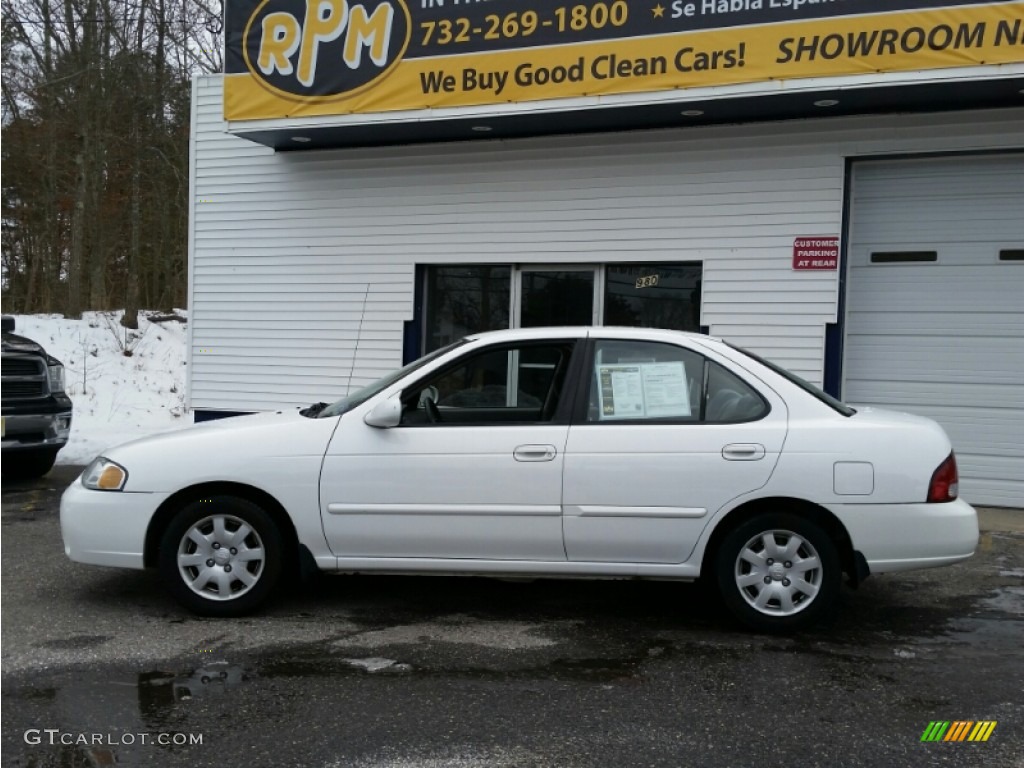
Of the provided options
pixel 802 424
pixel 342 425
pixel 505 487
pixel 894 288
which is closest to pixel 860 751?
pixel 802 424

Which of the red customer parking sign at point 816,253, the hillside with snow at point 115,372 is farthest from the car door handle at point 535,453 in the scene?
the hillside with snow at point 115,372

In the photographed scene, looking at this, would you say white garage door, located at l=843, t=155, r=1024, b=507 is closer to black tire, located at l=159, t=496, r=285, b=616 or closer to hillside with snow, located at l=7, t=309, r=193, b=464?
black tire, located at l=159, t=496, r=285, b=616

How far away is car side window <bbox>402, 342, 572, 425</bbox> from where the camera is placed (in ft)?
16.6

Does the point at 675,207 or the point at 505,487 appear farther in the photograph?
the point at 675,207

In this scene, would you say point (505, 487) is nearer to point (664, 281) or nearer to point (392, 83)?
point (664, 281)

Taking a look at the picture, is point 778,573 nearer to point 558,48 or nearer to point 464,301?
point 558,48

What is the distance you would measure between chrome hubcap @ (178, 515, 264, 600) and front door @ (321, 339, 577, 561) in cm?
45

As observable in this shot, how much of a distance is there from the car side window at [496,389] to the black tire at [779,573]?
4.01ft

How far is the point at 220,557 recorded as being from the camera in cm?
499

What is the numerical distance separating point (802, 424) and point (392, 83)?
19.9 ft

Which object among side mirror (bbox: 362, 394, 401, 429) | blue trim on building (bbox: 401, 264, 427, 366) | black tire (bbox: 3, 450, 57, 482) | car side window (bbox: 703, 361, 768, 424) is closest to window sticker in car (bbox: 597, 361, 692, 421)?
car side window (bbox: 703, 361, 768, 424)

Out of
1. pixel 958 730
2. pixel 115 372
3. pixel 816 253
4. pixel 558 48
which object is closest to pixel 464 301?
pixel 558 48

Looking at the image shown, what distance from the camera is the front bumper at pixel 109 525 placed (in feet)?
16.2

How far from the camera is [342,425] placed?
497 cm
